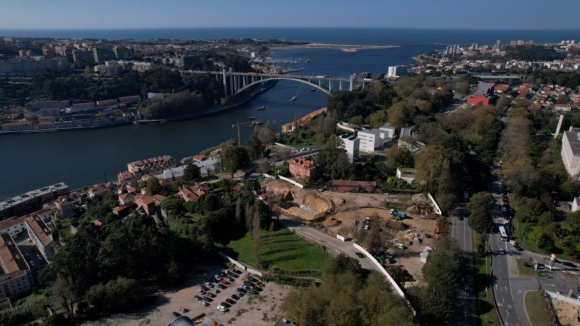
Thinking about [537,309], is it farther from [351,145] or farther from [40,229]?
[40,229]

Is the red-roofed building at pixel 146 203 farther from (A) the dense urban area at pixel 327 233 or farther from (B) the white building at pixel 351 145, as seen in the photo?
(B) the white building at pixel 351 145

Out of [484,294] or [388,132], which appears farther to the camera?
[388,132]

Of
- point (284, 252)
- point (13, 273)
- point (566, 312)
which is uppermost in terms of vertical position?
point (566, 312)

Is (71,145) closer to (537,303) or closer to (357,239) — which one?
(357,239)

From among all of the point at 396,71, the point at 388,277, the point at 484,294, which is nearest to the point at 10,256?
the point at 388,277

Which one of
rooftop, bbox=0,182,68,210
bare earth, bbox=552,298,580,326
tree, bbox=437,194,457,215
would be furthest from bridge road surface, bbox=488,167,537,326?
rooftop, bbox=0,182,68,210

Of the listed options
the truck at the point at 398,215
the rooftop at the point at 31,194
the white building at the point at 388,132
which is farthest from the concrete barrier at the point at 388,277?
the rooftop at the point at 31,194
